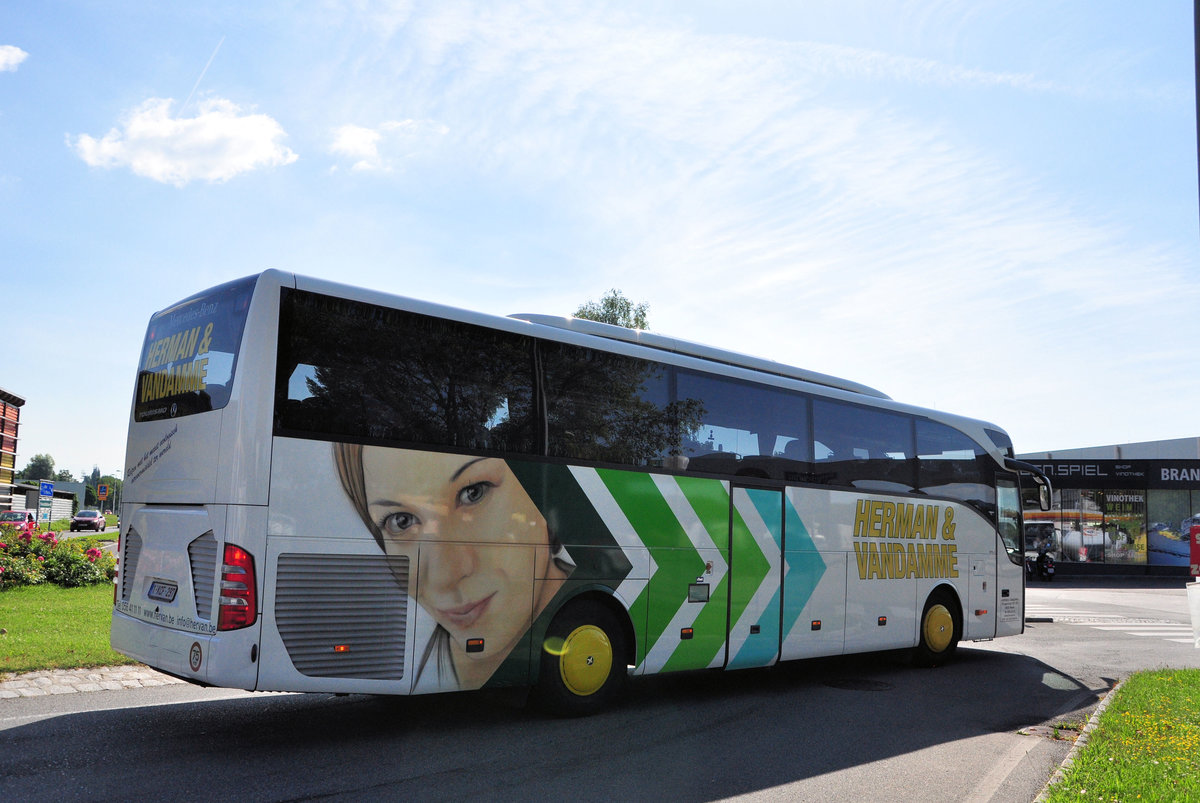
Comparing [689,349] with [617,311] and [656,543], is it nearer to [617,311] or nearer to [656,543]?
[656,543]

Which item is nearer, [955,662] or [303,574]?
[303,574]

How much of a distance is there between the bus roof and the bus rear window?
8.90 ft

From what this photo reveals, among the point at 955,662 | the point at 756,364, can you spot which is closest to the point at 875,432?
the point at 756,364

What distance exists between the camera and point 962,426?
13602 millimetres

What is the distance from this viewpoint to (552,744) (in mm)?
7152

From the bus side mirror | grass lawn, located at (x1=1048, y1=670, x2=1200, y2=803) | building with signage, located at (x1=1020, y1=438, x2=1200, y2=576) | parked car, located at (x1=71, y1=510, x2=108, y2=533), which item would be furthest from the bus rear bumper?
parked car, located at (x1=71, y1=510, x2=108, y2=533)

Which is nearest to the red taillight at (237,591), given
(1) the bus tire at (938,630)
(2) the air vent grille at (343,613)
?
(2) the air vent grille at (343,613)

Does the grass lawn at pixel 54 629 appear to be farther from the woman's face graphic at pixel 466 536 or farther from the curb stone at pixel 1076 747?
the curb stone at pixel 1076 747

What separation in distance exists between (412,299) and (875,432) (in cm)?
679

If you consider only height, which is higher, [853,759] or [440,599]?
[440,599]

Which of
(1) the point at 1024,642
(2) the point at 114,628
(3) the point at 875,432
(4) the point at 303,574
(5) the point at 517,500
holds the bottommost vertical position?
(1) the point at 1024,642

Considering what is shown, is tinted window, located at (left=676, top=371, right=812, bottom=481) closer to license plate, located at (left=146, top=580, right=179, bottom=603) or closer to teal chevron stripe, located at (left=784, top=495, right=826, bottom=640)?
teal chevron stripe, located at (left=784, top=495, right=826, bottom=640)

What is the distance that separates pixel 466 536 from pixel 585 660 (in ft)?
5.71

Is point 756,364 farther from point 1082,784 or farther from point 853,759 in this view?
point 1082,784
